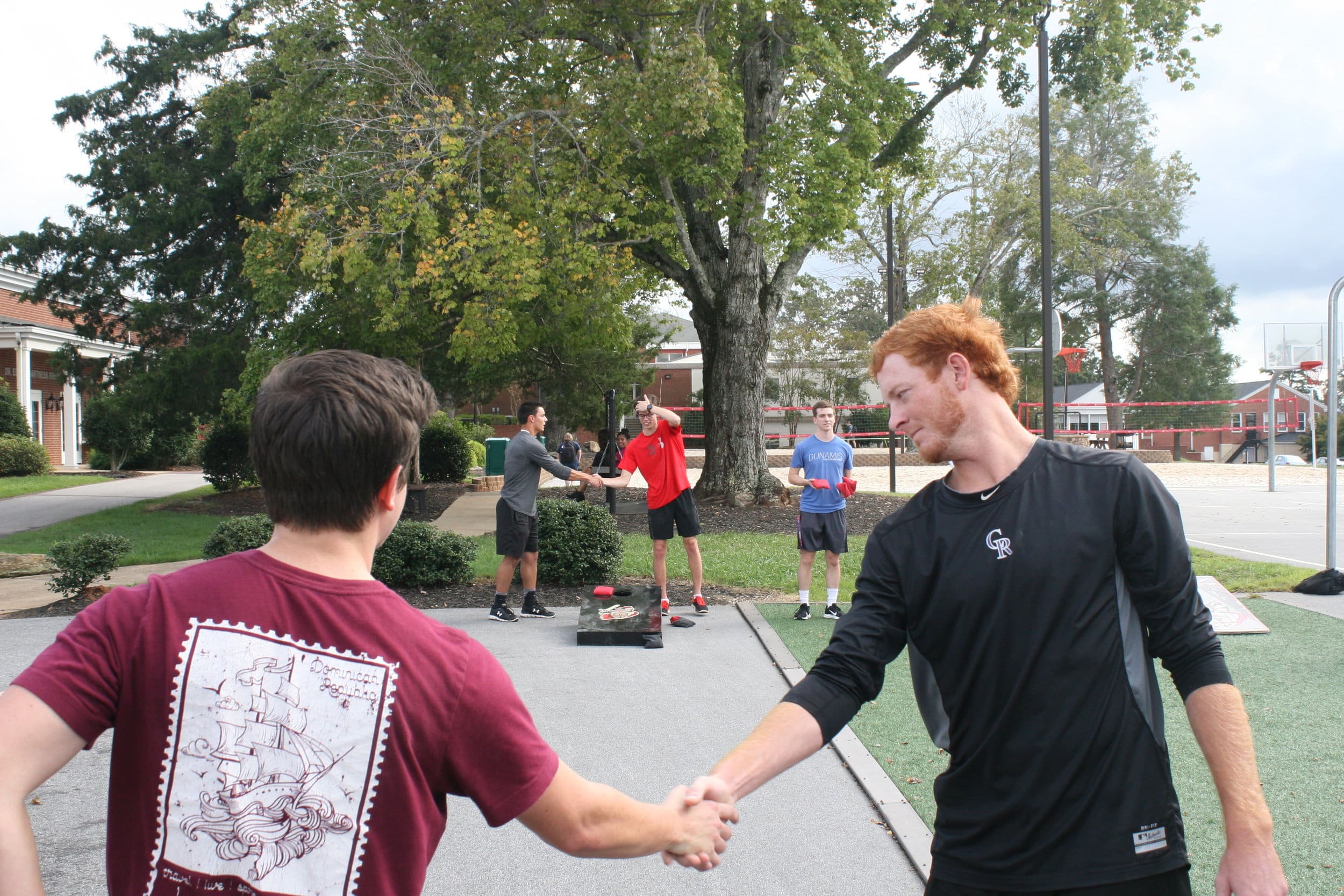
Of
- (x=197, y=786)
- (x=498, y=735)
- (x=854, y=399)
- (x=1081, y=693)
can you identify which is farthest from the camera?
(x=854, y=399)

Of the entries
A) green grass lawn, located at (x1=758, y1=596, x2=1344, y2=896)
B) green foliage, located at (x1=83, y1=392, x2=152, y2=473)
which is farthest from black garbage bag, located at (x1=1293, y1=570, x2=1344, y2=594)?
green foliage, located at (x1=83, y1=392, x2=152, y2=473)

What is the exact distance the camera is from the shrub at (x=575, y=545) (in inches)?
425

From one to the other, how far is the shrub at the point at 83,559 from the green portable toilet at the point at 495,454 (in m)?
10.5

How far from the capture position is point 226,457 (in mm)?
21859

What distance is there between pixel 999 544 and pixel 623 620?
638cm

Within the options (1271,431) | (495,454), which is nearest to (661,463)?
(495,454)

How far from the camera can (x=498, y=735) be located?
5.08 feet

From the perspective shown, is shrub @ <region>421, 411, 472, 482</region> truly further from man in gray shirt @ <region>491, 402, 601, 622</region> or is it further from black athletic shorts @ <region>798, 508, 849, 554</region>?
black athletic shorts @ <region>798, 508, 849, 554</region>

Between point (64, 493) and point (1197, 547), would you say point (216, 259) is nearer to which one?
point (64, 493)

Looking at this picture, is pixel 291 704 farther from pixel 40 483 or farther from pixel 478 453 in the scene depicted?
pixel 478 453

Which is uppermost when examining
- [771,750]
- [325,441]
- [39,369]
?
[39,369]

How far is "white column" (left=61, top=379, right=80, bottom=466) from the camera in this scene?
33656mm

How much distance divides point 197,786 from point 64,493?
2444cm

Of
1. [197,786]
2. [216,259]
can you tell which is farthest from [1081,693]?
[216,259]
